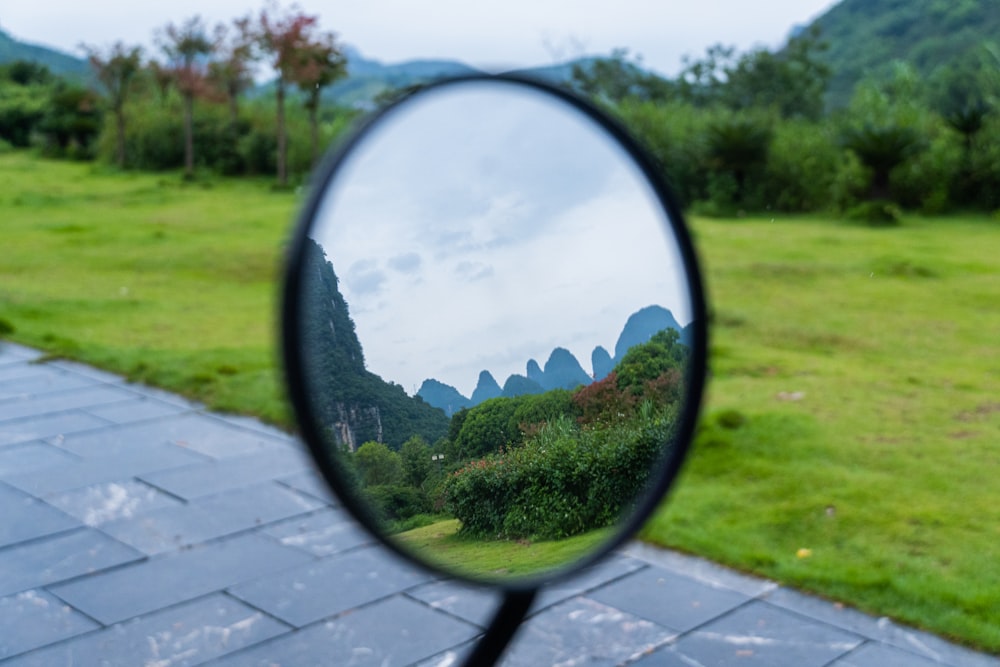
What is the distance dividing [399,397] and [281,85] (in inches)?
627

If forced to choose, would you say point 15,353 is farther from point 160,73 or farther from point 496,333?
point 160,73

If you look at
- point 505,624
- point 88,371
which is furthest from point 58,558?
point 88,371

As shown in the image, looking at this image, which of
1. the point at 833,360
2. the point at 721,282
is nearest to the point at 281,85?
the point at 721,282

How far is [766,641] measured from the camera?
9.27 feet

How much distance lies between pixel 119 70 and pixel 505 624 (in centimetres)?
2331

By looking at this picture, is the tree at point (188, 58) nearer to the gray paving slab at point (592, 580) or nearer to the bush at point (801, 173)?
the bush at point (801, 173)

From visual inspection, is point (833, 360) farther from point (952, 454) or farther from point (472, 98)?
point (472, 98)

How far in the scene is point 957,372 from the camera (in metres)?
5.59

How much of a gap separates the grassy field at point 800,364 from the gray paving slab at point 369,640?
0.94 metres

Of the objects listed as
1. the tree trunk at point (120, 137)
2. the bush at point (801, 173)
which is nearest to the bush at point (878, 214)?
the bush at point (801, 173)

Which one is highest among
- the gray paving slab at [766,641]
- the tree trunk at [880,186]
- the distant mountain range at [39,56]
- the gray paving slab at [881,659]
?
the distant mountain range at [39,56]

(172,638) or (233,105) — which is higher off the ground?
(233,105)

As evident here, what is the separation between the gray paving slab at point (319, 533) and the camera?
356cm

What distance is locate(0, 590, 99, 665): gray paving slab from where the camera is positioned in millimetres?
2867
